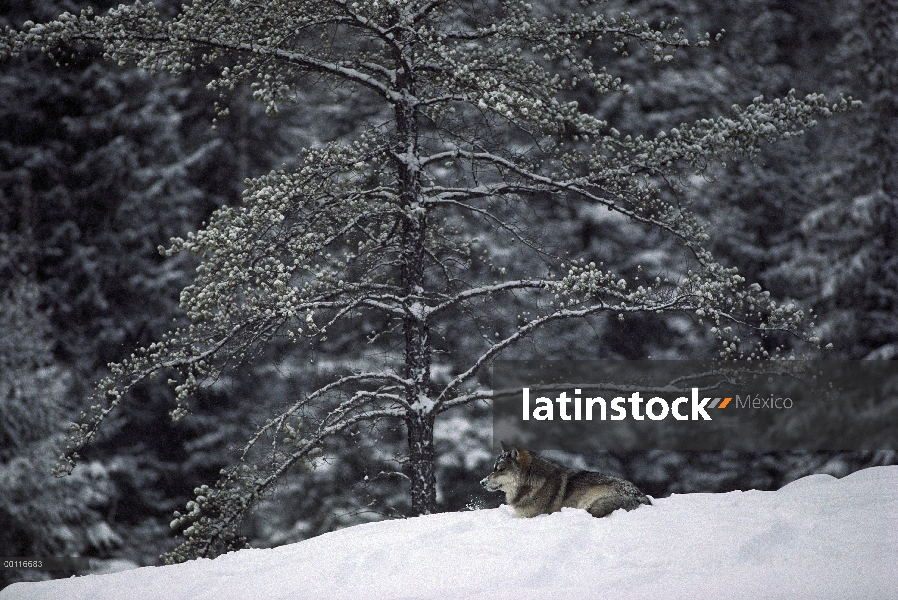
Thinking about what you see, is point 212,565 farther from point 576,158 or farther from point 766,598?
point 576,158

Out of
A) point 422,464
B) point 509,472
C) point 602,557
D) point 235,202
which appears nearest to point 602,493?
point 509,472

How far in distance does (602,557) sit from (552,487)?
1.76 meters

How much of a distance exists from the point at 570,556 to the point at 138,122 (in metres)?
16.6

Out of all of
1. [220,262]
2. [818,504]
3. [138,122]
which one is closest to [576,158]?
[220,262]

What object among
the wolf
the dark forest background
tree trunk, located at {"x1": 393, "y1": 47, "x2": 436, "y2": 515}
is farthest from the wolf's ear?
the dark forest background

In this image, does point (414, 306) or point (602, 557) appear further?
point (414, 306)

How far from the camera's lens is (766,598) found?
505cm

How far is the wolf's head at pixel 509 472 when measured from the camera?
7.57 m

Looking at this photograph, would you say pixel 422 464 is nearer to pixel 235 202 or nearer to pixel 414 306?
pixel 414 306

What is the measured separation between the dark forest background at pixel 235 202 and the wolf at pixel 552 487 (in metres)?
9.07

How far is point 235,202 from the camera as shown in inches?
754

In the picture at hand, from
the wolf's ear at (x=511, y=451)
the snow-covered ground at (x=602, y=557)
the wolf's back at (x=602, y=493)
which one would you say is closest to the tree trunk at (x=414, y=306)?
the wolf's ear at (x=511, y=451)

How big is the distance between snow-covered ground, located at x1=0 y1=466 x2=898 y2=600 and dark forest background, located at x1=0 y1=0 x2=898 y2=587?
31.4 ft

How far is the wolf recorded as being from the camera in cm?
698
